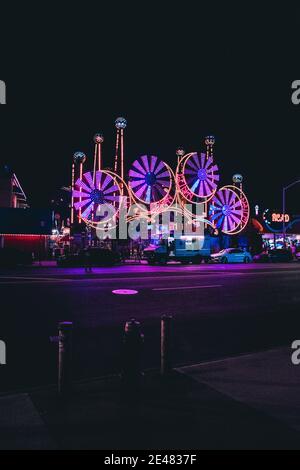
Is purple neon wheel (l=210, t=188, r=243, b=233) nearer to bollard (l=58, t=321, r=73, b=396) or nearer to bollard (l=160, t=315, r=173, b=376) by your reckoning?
bollard (l=160, t=315, r=173, b=376)

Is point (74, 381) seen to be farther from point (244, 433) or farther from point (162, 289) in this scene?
point (162, 289)

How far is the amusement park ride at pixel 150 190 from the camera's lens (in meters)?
45.4

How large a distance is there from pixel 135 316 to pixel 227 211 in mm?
48202

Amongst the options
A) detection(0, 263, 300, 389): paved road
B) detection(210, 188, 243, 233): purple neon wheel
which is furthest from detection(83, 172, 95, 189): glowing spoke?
detection(0, 263, 300, 389): paved road

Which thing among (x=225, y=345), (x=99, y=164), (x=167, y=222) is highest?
(x=99, y=164)

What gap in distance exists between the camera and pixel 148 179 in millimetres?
48438

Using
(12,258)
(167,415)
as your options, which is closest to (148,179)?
(12,258)

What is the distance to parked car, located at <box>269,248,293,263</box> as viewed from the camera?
161 ft

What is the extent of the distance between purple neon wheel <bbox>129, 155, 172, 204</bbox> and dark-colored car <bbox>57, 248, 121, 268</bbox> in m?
10.1

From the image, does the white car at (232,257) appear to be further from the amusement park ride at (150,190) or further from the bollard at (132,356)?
the bollard at (132,356)

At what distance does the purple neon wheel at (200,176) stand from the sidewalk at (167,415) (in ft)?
154

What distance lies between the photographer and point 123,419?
521 cm
